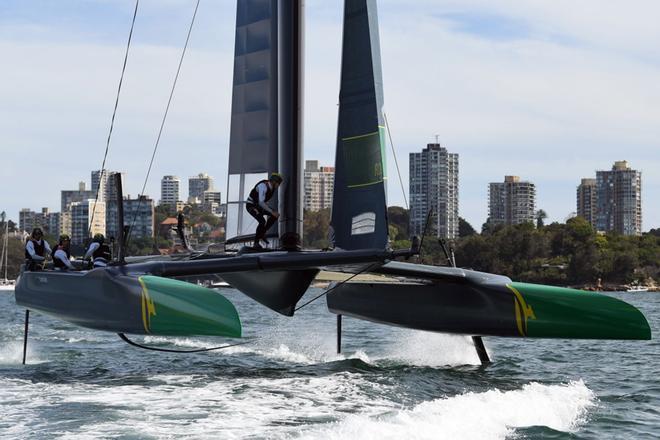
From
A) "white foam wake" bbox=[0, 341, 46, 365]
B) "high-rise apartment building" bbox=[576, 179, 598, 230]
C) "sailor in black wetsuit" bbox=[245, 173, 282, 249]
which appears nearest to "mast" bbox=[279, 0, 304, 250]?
"sailor in black wetsuit" bbox=[245, 173, 282, 249]

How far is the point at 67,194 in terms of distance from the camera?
482 ft

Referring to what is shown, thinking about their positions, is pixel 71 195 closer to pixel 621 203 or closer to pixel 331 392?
pixel 621 203

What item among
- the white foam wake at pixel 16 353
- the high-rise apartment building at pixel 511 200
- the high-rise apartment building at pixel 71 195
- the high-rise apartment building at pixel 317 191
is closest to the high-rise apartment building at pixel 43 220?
the high-rise apartment building at pixel 71 195

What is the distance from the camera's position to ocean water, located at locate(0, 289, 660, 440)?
23.1 ft

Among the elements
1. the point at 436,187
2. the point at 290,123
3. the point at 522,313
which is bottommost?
the point at 522,313

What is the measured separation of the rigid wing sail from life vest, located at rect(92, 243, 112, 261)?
54 cm

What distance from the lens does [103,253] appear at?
11047 millimetres

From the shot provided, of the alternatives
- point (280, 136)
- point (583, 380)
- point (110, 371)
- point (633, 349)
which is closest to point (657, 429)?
point (583, 380)

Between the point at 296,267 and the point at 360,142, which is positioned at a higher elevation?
the point at 360,142

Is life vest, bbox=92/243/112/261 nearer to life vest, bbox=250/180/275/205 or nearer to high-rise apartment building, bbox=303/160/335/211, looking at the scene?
life vest, bbox=250/180/275/205

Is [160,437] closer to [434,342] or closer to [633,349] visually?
[434,342]

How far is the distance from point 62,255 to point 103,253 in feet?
1.77

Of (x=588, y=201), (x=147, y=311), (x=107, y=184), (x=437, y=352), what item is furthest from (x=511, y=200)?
(x=147, y=311)

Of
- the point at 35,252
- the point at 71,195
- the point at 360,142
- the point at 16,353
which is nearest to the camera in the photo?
the point at 360,142
